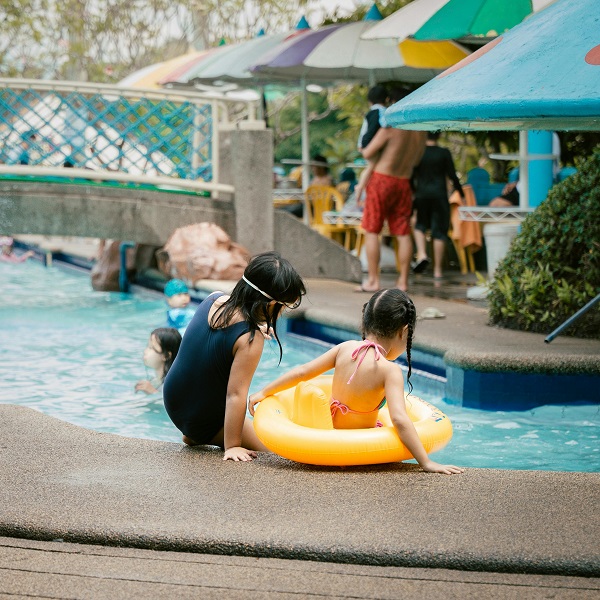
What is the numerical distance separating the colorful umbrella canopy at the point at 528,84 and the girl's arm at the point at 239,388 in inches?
78.3

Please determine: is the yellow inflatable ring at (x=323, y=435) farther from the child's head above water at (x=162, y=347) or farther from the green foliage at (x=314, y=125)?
the green foliage at (x=314, y=125)

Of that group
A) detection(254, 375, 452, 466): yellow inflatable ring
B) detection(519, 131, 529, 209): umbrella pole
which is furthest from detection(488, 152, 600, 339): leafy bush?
detection(254, 375, 452, 466): yellow inflatable ring

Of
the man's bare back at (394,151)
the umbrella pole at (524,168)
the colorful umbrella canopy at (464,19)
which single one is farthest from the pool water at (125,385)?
the colorful umbrella canopy at (464,19)

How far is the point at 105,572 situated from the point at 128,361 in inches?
235

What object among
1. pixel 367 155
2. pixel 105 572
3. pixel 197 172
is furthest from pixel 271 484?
pixel 197 172

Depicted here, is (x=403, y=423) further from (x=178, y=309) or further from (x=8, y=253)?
(x=8, y=253)

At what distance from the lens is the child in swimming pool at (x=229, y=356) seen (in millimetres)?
4281

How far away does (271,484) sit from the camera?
3.99 meters

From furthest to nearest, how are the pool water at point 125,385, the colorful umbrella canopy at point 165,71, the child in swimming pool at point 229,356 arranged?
the colorful umbrella canopy at point 165,71
the pool water at point 125,385
the child in swimming pool at point 229,356

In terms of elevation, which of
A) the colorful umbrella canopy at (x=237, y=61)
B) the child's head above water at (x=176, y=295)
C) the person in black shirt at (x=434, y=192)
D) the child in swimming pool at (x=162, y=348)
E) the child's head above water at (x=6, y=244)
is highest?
the colorful umbrella canopy at (x=237, y=61)

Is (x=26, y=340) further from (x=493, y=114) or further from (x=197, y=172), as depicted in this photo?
(x=493, y=114)

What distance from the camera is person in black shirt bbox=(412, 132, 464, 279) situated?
11391 mm

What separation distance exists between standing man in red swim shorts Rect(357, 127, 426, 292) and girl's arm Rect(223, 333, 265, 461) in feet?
19.7

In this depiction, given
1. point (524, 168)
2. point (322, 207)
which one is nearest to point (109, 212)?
point (322, 207)
